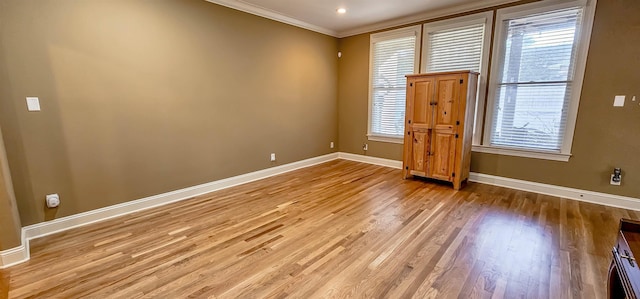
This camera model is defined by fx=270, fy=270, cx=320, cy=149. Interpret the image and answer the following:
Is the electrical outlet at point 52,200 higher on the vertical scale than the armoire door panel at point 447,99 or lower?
lower

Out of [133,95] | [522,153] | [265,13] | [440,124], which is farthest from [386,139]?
[133,95]

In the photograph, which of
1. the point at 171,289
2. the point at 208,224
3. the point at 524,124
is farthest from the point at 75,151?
the point at 524,124

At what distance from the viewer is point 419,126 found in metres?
4.11

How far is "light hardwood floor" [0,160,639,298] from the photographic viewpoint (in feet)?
5.99

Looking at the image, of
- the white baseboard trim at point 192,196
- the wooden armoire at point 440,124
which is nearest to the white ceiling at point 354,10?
the wooden armoire at point 440,124

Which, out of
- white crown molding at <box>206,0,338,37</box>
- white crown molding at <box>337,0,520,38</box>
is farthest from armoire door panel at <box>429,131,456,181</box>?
white crown molding at <box>206,0,338,37</box>

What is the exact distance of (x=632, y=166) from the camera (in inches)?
121

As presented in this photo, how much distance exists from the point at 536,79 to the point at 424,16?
6.06 feet

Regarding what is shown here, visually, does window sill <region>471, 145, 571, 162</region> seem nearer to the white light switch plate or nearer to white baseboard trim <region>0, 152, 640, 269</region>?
white baseboard trim <region>0, 152, 640, 269</region>

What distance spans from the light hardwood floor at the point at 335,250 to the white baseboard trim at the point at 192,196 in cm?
11

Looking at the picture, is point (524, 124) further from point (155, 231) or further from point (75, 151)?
point (75, 151)

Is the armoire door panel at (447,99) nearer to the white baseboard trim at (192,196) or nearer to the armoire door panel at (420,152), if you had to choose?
the armoire door panel at (420,152)

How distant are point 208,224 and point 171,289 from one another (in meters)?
0.98

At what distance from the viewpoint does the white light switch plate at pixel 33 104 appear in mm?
2395
